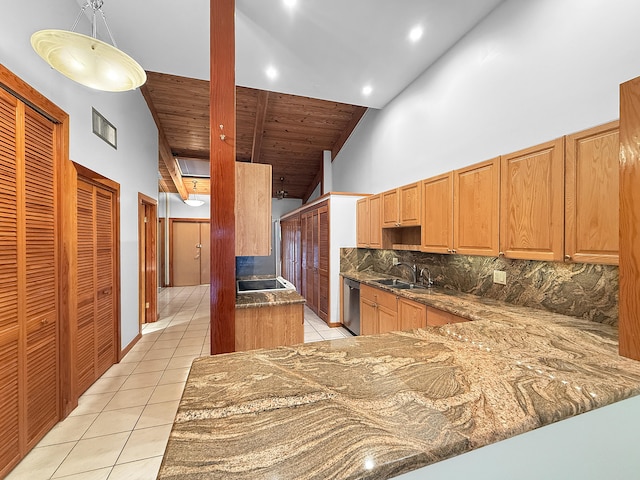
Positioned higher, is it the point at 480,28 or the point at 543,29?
the point at 480,28

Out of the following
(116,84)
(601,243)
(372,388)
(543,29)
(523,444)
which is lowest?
(523,444)

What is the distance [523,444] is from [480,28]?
3.30 meters

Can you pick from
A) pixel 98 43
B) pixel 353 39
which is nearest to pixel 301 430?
pixel 98 43

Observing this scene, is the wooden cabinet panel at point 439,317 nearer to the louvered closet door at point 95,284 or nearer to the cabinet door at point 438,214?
the cabinet door at point 438,214

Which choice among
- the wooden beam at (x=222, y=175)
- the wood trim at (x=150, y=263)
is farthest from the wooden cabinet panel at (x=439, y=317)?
the wood trim at (x=150, y=263)

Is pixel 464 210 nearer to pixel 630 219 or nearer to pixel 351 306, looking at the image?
pixel 630 219

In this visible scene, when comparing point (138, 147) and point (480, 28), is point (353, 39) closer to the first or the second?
point (480, 28)

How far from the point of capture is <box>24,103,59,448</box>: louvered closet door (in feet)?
5.62

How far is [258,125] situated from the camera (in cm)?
522

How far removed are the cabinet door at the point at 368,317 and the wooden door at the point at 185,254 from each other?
6348 mm

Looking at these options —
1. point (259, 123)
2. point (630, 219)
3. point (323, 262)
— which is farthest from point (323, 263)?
point (630, 219)

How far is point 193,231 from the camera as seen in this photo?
27.0ft

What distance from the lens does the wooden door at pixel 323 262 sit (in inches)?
175

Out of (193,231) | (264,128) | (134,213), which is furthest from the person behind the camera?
(193,231)
